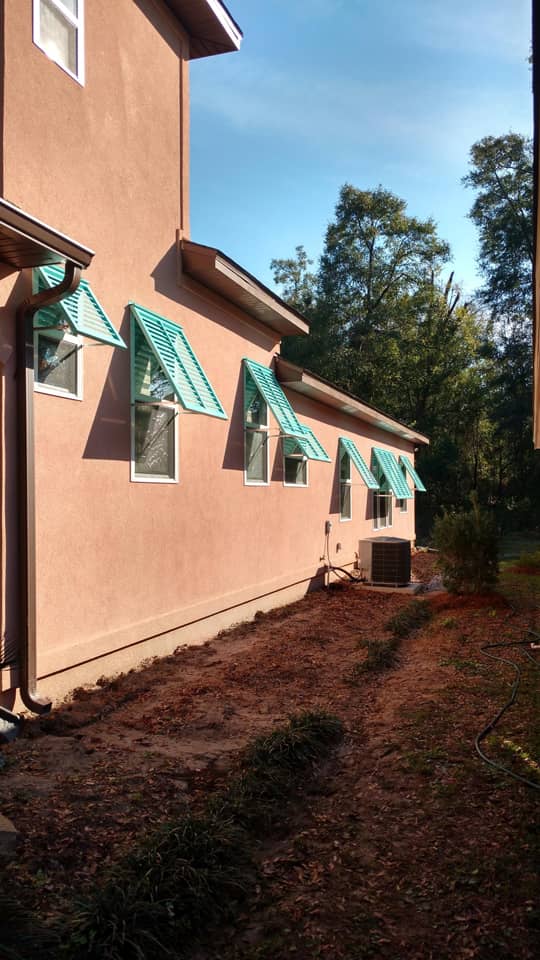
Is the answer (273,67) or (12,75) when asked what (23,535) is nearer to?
(12,75)

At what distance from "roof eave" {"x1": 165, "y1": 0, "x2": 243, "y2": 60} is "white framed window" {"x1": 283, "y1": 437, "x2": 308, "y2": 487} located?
19.7 ft

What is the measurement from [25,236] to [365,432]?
46.6 feet

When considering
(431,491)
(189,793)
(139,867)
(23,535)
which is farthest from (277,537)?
(431,491)

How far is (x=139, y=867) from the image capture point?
3137mm

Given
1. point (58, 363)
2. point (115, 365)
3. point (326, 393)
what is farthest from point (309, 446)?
point (58, 363)

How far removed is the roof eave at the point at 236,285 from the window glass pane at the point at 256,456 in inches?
74.5

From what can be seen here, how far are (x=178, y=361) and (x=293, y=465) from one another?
5479 mm

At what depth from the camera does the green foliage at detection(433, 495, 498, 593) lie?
1178 cm

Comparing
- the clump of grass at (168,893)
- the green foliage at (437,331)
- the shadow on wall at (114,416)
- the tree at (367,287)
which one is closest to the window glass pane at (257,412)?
the shadow on wall at (114,416)

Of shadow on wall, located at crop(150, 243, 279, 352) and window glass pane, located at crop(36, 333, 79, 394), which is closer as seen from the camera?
window glass pane, located at crop(36, 333, 79, 394)

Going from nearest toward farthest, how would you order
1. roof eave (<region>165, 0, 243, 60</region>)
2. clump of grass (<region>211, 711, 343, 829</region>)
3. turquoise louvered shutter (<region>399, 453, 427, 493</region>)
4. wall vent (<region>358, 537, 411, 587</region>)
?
clump of grass (<region>211, 711, 343, 829</region>) < roof eave (<region>165, 0, 243, 60</region>) < wall vent (<region>358, 537, 411, 587</region>) < turquoise louvered shutter (<region>399, 453, 427, 493</region>)

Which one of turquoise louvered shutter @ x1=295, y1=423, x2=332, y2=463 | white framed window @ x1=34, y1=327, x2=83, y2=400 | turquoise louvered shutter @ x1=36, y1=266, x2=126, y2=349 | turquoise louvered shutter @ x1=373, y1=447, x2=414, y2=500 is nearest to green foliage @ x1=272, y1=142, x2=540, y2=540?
turquoise louvered shutter @ x1=373, y1=447, x2=414, y2=500

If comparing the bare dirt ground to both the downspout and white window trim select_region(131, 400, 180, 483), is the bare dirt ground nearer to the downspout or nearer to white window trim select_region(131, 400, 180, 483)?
the downspout

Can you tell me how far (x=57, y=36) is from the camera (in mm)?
6113
